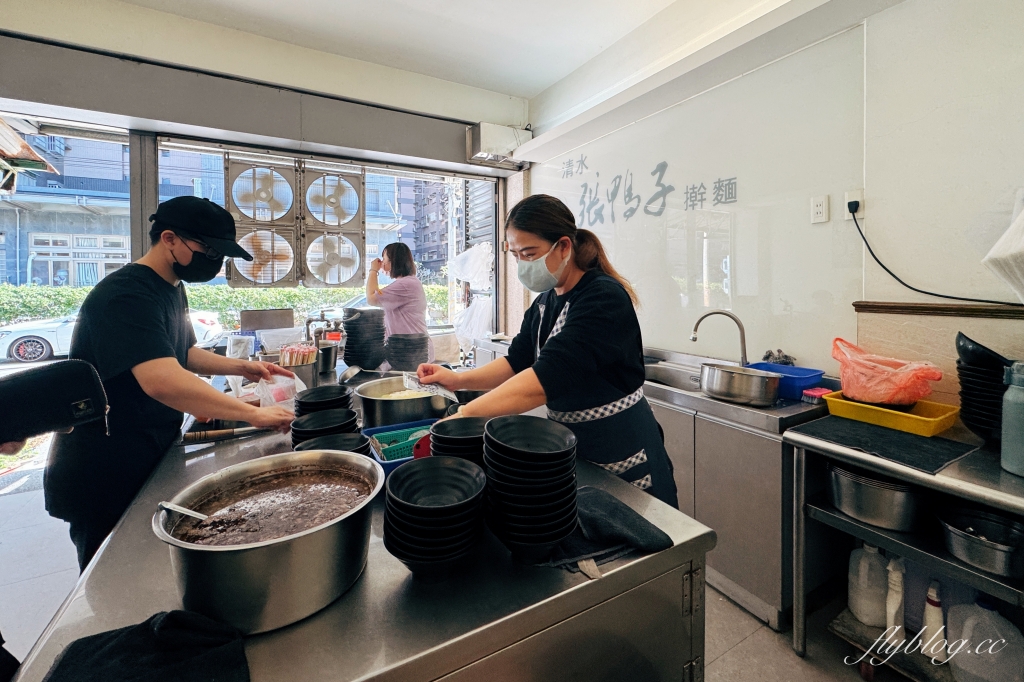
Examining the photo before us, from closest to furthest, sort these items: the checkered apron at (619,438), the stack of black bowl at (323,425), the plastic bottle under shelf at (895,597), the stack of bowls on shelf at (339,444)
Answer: the stack of bowls on shelf at (339,444) < the stack of black bowl at (323,425) < the checkered apron at (619,438) < the plastic bottle under shelf at (895,597)

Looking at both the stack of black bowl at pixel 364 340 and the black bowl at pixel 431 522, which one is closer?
the black bowl at pixel 431 522

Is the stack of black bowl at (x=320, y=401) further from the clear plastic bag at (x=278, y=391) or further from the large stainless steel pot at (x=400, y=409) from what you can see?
the clear plastic bag at (x=278, y=391)

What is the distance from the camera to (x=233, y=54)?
3.14 meters

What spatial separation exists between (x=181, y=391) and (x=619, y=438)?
1.29 m

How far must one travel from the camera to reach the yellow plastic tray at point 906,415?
1611 millimetres

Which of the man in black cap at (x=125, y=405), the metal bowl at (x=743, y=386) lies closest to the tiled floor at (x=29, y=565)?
the man in black cap at (x=125, y=405)

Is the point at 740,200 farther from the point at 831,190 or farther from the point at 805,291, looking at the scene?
the point at 805,291

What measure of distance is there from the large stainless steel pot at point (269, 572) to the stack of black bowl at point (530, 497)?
21 centimetres

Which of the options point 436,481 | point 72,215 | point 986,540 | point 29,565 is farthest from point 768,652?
point 72,215

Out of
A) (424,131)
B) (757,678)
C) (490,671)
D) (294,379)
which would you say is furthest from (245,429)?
(424,131)

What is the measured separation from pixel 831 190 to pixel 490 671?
8.05 ft

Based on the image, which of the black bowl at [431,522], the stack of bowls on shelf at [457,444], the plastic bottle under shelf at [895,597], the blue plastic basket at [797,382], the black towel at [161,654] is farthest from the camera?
the blue plastic basket at [797,382]

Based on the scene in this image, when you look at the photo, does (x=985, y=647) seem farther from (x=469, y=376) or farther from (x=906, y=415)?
(x=469, y=376)

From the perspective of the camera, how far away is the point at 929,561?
55.1 inches
